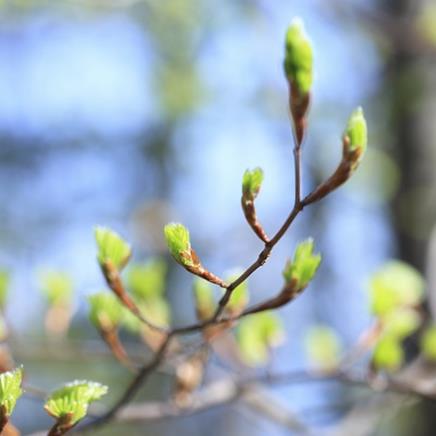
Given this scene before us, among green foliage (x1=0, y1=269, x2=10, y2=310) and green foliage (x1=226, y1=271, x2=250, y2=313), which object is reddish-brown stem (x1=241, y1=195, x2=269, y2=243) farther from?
green foliage (x1=0, y1=269, x2=10, y2=310)

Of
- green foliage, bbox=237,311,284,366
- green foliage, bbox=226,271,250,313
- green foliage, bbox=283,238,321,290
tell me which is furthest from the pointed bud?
green foliage, bbox=237,311,284,366

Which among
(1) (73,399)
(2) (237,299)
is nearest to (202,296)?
(2) (237,299)

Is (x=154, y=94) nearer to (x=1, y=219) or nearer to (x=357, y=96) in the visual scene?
(x=357, y=96)

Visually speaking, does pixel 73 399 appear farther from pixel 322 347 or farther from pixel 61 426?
pixel 322 347

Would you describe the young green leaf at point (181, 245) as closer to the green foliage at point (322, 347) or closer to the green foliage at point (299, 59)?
the green foliage at point (299, 59)

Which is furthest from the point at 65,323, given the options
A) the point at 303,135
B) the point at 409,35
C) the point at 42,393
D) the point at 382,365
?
the point at 409,35

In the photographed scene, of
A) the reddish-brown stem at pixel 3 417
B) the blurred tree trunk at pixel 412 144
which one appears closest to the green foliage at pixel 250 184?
the reddish-brown stem at pixel 3 417
